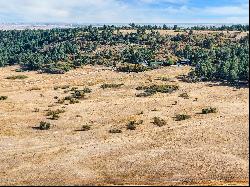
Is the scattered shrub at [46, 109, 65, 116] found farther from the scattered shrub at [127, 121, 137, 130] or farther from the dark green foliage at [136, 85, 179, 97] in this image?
the dark green foliage at [136, 85, 179, 97]

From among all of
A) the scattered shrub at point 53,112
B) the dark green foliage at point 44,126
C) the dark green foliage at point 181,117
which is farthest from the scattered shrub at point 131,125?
the scattered shrub at point 53,112

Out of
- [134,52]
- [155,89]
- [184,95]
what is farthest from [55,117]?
[134,52]

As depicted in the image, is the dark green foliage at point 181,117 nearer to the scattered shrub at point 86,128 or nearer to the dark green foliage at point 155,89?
the scattered shrub at point 86,128

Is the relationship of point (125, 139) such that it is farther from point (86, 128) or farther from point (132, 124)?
point (86, 128)

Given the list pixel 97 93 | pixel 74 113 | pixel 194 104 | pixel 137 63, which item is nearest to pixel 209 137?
pixel 194 104

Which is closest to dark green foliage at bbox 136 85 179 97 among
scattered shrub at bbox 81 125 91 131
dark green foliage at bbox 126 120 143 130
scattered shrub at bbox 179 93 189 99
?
scattered shrub at bbox 179 93 189 99
